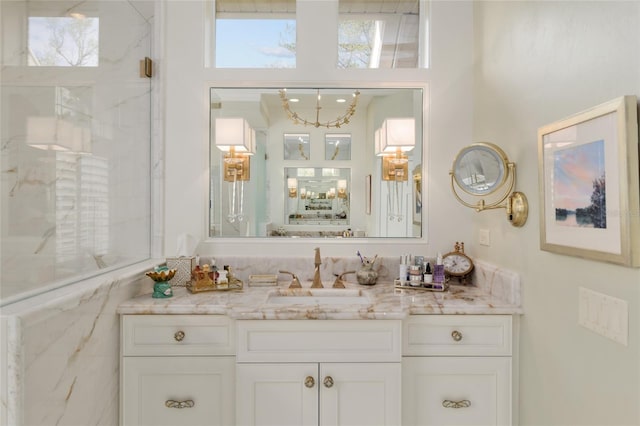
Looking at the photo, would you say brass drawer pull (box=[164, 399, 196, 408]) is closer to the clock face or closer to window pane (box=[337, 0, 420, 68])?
the clock face

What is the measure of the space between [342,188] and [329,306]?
2.61 ft

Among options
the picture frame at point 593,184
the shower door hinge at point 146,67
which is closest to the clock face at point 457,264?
the picture frame at point 593,184

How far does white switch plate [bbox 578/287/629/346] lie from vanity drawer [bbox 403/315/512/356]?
42cm

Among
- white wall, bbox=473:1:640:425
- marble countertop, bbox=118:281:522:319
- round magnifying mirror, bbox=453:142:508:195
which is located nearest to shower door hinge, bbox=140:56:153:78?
marble countertop, bbox=118:281:522:319

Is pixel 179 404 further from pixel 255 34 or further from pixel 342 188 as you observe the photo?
pixel 255 34

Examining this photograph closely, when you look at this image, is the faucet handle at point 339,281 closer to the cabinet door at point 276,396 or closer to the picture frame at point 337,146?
the cabinet door at point 276,396

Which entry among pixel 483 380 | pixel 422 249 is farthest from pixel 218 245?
pixel 483 380

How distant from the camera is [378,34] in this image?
7.09 feet

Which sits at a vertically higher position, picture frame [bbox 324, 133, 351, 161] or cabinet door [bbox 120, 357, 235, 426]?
picture frame [bbox 324, 133, 351, 161]

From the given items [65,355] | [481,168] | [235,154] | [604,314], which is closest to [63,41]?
[235,154]

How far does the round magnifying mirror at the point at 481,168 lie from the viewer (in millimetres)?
1623

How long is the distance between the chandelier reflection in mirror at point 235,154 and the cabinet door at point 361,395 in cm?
107

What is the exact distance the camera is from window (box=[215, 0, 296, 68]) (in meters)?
2.12

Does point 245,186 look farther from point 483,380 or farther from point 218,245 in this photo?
point 483,380
